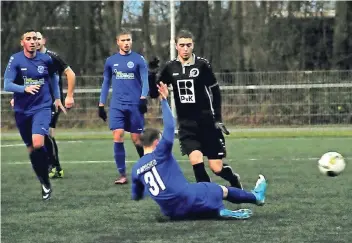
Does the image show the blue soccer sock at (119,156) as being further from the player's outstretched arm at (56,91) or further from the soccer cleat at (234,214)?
the soccer cleat at (234,214)

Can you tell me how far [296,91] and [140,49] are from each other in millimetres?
6998

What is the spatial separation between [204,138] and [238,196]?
1318mm

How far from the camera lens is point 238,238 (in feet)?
22.5

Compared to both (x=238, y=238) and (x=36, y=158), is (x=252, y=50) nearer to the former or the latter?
(x=36, y=158)

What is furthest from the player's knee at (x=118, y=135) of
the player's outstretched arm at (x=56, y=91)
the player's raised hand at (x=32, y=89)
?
the player's raised hand at (x=32, y=89)

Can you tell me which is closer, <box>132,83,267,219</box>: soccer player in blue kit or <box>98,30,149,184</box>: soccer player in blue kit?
<box>132,83,267,219</box>: soccer player in blue kit

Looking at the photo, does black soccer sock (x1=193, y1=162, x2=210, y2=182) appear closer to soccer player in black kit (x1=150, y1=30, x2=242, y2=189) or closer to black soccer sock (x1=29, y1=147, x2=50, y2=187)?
soccer player in black kit (x1=150, y1=30, x2=242, y2=189)

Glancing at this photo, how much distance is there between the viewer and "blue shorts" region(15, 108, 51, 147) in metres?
9.87

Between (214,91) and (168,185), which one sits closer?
(168,185)

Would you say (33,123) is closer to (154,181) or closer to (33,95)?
(33,95)

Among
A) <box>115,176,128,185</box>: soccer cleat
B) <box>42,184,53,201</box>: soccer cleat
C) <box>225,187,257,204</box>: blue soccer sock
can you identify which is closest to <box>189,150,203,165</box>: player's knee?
<box>225,187,257,204</box>: blue soccer sock

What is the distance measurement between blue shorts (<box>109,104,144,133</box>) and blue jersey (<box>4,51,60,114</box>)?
1.57m

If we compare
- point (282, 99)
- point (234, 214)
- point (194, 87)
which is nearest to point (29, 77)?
point (194, 87)

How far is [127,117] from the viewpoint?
456 inches
